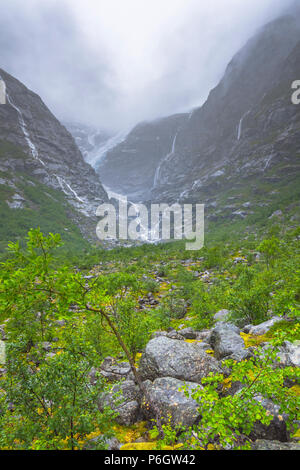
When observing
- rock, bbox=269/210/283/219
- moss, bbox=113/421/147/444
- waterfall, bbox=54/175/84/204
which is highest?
waterfall, bbox=54/175/84/204

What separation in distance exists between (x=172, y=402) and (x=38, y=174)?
11284 centimetres

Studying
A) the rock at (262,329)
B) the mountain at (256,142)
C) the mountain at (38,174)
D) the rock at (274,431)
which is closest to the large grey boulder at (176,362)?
the rock at (274,431)

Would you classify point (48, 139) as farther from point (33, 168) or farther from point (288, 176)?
point (288, 176)

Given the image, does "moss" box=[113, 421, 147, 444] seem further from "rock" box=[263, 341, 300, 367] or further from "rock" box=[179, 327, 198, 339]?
"rock" box=[179, 327, 198, 339]

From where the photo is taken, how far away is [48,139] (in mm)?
125438

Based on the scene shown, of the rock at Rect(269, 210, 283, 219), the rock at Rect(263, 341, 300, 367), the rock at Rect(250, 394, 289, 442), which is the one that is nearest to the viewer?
the rock at Rect(250, 394, 289, 442)

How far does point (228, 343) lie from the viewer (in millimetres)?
7332

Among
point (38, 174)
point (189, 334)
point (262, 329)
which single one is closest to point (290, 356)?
point (262, 329)

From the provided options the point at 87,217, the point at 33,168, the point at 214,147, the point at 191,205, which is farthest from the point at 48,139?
the point at 214,147

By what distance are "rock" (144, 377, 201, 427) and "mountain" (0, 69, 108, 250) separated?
60724 mm

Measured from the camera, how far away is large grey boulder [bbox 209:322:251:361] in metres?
6.32

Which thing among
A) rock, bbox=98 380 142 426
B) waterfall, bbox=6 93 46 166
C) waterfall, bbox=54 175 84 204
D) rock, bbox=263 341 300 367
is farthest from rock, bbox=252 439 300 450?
waterfall, bbox=6 93 46 166

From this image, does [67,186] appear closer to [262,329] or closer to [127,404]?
[262,329]

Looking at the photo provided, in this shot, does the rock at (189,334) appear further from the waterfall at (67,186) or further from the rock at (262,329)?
the waterfall at (67,186)
